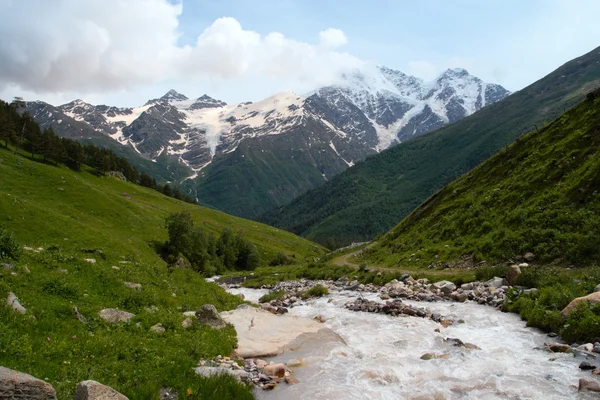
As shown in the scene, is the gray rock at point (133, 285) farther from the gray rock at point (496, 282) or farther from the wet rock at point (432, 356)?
the gray rock at point (496, 282)

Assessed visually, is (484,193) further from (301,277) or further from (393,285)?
(301,277)

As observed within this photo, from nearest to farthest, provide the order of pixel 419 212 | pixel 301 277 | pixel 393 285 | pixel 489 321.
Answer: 1. pixel 489 321
2. pixel 393 285
3. pixel 301 277
4. pixel 419 212

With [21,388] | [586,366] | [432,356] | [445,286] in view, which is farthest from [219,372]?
[445,286]

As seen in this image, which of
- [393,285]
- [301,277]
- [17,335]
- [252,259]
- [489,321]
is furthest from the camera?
[252,259]

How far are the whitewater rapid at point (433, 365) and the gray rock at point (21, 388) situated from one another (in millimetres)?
6883

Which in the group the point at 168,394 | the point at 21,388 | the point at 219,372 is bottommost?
the point at 219,372

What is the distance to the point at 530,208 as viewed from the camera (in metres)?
34.5

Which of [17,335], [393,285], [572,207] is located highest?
[17,335]

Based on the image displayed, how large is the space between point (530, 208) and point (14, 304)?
→ 1540 inches

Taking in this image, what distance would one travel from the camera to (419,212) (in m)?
67.5

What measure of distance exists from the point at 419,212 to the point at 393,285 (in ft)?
121

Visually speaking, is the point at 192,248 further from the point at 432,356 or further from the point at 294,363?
the point at 432,356

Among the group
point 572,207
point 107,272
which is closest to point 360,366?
point 107,272

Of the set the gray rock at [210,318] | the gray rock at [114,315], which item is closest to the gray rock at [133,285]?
the gray rock at [114,315]
